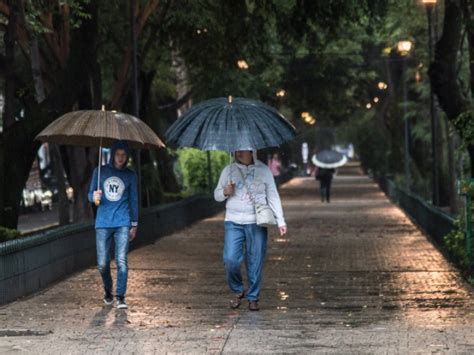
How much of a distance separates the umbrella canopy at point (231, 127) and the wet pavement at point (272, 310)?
1715 millimetres

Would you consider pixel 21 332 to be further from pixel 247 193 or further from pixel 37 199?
pixel 37 199

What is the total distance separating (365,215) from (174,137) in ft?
74.7

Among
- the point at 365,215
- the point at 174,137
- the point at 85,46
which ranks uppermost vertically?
the point at 85,46

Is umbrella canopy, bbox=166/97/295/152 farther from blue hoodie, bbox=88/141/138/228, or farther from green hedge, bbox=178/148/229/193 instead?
green hedge, bbox=178/148/229/193

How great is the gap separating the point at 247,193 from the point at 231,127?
704 millimetres

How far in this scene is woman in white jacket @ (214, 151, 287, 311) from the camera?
11.7 metres

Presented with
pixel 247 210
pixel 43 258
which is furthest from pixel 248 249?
pixel 43 258

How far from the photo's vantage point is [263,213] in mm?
11609

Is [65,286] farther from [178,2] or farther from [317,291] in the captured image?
[178,2]

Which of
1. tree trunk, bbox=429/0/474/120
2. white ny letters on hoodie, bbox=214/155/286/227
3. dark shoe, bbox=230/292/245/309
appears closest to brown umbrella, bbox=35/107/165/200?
white ny letters on hoodie, bbox=214/155/286/227

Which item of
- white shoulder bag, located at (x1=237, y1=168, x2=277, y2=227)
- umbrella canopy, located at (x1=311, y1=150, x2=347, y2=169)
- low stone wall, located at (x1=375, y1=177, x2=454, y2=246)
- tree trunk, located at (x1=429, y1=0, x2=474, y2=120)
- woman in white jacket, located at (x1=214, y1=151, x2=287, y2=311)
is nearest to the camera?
white shoulder bag, located at (x1=237, y1=168, x2=277, y2=227)

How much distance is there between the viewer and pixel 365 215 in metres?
34.0

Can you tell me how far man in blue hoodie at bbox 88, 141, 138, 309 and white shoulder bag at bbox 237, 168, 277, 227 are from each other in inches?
48.7

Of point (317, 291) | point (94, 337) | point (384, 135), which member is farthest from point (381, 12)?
point (384, 135)
